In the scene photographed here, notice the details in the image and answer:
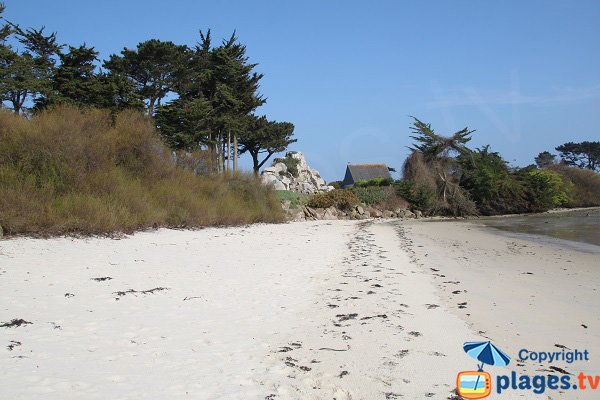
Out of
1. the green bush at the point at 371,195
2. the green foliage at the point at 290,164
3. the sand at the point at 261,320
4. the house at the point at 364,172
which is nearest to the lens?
the sand at the point at 261,320

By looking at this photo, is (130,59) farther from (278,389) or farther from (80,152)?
(278,389)

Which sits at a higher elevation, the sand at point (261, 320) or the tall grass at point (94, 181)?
the tall grass at point (94, 181)

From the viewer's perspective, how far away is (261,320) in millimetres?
4809

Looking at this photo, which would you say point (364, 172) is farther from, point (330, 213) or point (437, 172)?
point (330, 213)

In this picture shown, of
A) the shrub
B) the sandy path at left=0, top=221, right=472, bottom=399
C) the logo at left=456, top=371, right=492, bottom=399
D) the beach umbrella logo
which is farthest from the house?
the logo at left=456, top=371, right=492, bottom=399

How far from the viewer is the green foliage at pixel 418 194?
107 feet

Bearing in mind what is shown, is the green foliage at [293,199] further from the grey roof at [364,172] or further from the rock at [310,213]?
the grey roof at [364,172]

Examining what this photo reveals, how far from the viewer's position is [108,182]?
1224cm

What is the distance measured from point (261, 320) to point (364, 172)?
46.2 meters

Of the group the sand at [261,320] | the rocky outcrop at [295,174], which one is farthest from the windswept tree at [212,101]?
the sand at [261,320]

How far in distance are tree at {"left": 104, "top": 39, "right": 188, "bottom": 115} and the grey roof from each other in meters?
26.1

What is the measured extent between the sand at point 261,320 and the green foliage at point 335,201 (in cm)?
1968

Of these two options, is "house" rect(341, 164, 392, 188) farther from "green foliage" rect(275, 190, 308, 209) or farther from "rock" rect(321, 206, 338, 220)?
"rock" rect(321, 206, 338, 220)

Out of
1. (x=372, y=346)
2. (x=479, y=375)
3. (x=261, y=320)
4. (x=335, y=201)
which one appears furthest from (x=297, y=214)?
(x=479, y=375)
